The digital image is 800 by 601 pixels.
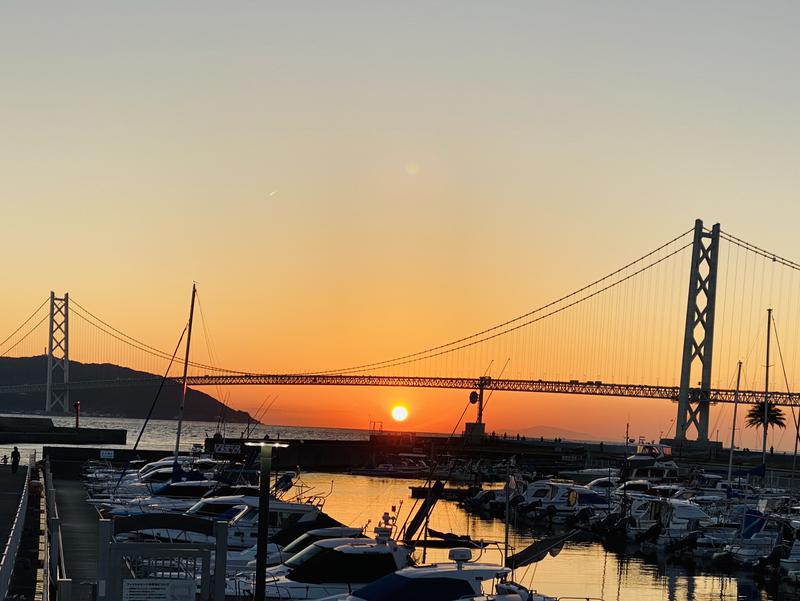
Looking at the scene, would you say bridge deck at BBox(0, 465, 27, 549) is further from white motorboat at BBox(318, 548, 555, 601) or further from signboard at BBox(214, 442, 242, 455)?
signboard at BBox(214, 442, 242, 455)

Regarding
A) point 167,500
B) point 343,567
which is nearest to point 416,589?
point 343,567

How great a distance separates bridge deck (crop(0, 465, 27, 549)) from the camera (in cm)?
3254

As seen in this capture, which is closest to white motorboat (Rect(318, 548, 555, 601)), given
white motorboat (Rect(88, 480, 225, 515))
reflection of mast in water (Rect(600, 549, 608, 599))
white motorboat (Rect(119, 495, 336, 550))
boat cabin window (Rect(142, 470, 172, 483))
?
white motorboat (Rect(119, 495, 336, 550))

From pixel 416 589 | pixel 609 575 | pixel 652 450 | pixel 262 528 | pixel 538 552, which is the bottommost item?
pixel 609 575

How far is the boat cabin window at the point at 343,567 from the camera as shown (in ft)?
77.6

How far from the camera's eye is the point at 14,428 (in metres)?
117

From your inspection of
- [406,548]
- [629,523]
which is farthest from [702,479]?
[406,548]

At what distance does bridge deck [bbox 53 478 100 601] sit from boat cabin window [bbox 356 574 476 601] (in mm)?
4670

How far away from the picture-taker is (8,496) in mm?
42062

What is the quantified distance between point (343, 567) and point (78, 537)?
42.2ft

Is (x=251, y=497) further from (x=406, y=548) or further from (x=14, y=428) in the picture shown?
(x=14, y=428)

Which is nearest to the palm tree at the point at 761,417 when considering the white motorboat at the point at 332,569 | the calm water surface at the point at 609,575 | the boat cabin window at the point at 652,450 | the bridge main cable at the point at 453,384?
the bridge main cable at the point at 453,384

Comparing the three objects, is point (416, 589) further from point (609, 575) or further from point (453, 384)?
point (453, 384)

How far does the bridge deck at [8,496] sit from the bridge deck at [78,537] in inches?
59.0
